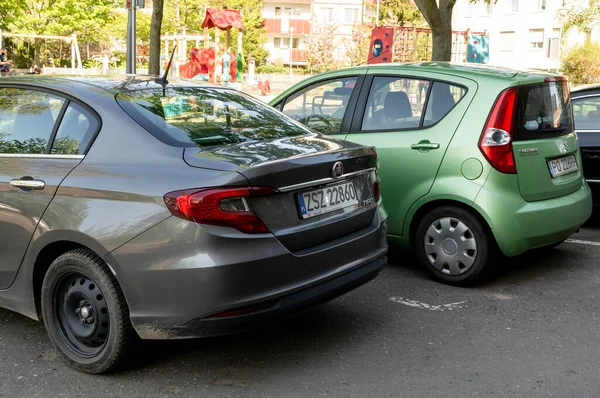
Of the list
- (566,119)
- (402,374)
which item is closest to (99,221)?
(402,374)

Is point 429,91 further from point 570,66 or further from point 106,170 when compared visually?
point 570,66

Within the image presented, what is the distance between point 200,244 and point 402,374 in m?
1.34

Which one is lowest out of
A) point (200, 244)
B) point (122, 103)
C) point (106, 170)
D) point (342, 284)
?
point (342, 284)

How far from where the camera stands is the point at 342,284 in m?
3.92

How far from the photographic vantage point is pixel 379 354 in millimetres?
4164

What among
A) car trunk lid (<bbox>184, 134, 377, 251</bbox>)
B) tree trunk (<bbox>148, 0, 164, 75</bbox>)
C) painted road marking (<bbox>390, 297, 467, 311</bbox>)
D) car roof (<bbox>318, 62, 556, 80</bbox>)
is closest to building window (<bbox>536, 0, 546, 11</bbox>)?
tree trunk (<bbox>148, 0, 164, 75</bbox>)

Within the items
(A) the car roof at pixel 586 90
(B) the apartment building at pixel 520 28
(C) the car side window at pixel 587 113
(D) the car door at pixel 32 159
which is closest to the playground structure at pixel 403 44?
(A) the car roof at pixel 586 90

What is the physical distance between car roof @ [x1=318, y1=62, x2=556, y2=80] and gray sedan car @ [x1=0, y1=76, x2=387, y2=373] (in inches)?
63.8

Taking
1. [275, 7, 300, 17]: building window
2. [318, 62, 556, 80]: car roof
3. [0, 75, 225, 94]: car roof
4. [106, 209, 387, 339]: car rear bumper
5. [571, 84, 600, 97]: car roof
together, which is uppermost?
[275, 7, 300, 17]: building window

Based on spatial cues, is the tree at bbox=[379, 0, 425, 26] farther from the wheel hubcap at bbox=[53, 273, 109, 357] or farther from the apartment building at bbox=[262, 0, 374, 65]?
the wheel hubcap at bbox=[53, 273, 109, 357]

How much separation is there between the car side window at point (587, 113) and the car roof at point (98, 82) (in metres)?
4.70

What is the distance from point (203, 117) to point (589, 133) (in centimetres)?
498

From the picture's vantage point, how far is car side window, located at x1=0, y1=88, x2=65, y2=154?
4145mm

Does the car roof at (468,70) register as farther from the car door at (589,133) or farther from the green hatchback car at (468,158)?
the car door at (589,133)
